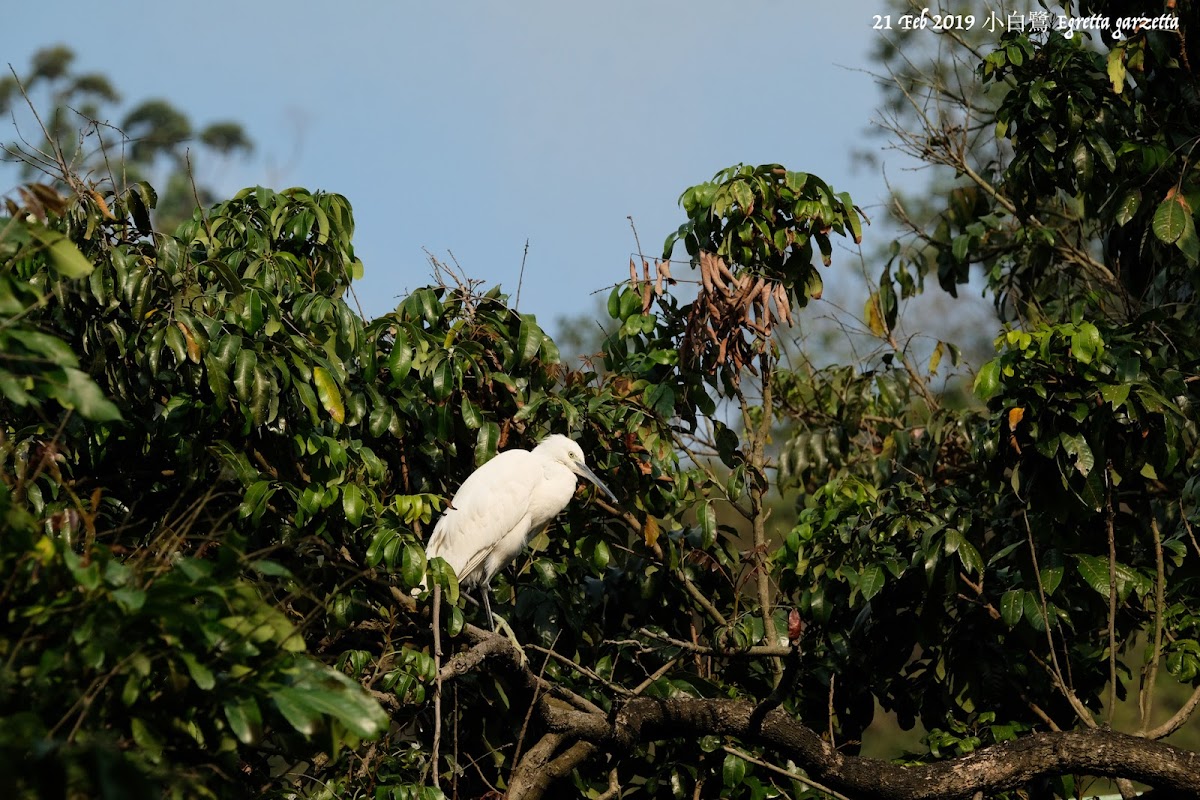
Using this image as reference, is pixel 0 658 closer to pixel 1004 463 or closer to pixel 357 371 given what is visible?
pixel 357 371

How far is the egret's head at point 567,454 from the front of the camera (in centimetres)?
394

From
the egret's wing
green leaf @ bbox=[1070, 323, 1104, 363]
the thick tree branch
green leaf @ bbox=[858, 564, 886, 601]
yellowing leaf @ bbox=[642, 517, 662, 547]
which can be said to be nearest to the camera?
the thick tree branch

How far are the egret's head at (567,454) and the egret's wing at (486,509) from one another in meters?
0.07

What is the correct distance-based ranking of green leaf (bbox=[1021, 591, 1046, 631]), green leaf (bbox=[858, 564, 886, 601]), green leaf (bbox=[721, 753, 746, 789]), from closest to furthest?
green leaf (bbox=[1021, 591, 1046, 631])
green leaf (bbox=[858, 564, 886, 601])
green leaf (bbox=[721, 753, 746, 789])

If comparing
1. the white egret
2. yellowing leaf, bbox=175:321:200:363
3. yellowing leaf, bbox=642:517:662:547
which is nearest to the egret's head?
the white egret

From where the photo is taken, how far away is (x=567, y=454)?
3.97 m

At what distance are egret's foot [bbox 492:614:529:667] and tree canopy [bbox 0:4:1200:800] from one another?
0.09 meters

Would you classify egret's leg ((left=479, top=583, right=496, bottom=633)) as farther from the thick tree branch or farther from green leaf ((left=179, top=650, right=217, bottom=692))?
green leaf ((left=179, top=650, right=217, bottom=692))

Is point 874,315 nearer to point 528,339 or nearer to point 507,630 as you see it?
point 528,339

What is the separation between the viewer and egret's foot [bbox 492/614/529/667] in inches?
134

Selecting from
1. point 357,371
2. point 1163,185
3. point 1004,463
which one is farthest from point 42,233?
point 1163,185

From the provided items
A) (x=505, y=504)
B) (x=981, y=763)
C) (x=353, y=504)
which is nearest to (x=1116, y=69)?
(x=981, y=763)

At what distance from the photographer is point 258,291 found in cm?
305

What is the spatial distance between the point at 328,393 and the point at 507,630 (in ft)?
3.51
